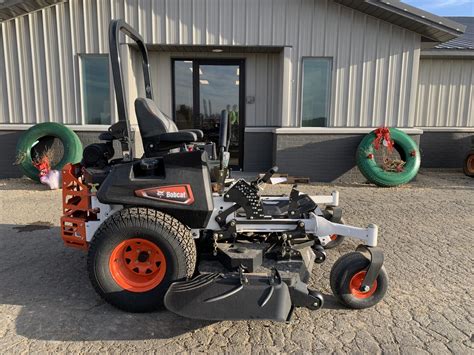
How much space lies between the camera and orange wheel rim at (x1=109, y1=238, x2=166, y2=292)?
2.82m

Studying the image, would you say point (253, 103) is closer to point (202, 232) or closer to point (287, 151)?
point (287, 151)

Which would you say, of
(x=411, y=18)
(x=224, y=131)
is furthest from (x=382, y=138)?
(x=224, y=131)

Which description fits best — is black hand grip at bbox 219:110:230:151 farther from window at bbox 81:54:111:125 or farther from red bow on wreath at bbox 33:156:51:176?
window at bbox 81:54:111:125

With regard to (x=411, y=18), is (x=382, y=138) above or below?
below

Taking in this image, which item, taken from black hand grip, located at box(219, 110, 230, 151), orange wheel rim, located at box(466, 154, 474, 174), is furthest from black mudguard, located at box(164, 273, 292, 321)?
orange wheel rim, located at box(466, 154, 474, 174)

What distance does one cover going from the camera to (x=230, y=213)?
3098 millimetres

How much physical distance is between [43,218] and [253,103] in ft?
16.7

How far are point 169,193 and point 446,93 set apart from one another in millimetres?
9514

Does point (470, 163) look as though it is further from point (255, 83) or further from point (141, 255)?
point (141, 255)

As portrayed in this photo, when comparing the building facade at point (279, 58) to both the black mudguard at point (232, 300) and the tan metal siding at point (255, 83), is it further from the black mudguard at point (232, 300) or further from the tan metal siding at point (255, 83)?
the black mudguard at point (232, 300)

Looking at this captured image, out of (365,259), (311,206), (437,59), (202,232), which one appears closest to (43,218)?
(202,232)

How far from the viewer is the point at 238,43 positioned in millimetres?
7684

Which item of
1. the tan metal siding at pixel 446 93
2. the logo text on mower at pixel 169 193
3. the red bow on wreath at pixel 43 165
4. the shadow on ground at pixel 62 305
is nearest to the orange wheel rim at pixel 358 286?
the shadow on ground at pixel 62 305

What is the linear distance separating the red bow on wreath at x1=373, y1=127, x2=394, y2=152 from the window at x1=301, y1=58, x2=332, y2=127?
3.51ft
